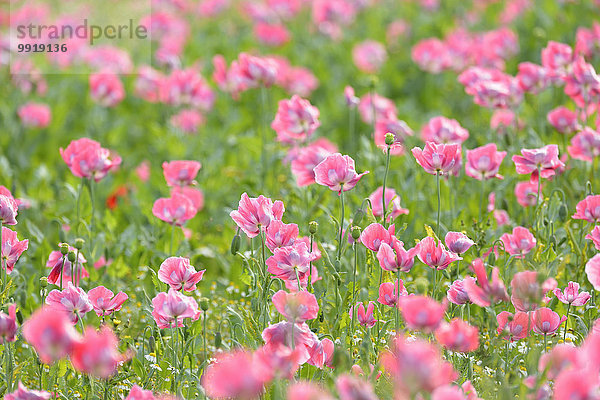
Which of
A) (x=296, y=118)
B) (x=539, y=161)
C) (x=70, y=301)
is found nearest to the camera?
(x=70, y=301)

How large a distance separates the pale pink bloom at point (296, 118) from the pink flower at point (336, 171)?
34.6 inches

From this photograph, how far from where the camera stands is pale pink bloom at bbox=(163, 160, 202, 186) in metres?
3.07

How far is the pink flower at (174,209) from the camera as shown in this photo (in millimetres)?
2928

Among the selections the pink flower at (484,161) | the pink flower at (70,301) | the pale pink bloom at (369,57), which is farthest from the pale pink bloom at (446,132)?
the pale pink bloom at (369,57)

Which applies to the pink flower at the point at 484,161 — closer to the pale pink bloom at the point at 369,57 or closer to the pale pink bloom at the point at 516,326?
A: the pale pink bloom at the point at 516,326

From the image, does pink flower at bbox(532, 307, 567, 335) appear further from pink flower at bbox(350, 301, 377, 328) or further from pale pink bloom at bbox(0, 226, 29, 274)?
pale pink bloom at bbox(0, 226, 29, 274)

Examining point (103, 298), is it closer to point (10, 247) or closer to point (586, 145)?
point (10, 247)

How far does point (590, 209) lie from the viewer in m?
2.59

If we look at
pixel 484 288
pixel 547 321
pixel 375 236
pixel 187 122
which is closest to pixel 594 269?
pixel 547 321

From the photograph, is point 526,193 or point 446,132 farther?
point 446,132

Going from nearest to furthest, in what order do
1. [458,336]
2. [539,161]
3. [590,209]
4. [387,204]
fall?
[458,336], [590,209], [539,161], [387,204]

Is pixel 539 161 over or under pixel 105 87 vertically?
over

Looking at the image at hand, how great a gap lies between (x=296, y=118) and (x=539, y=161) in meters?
1.03

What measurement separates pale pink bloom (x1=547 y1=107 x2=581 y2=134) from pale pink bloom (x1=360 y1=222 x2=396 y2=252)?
1400 millimetres
